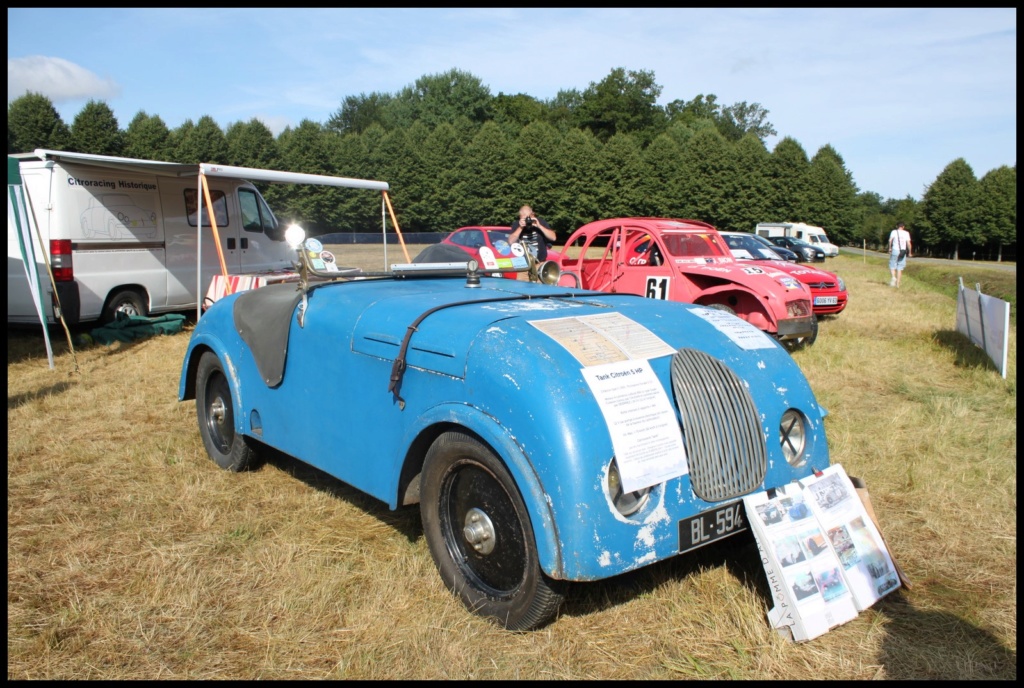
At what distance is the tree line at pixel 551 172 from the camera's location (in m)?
47.7

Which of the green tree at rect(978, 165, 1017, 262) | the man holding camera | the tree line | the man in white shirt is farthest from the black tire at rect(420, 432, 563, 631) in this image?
the green tree at rect(978, 165, 1017, 262)

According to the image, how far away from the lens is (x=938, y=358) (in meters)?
9.30

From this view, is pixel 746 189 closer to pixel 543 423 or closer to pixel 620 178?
pixel 620 178

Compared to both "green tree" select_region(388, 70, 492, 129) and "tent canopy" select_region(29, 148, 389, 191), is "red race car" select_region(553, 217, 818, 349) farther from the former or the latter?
"green tree" select_region(388, 70, 492, 129)

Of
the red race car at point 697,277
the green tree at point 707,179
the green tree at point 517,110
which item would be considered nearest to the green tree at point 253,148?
the green tree at point 707,179

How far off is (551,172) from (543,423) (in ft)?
157

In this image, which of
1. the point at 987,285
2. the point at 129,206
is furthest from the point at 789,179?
the point at 129,206

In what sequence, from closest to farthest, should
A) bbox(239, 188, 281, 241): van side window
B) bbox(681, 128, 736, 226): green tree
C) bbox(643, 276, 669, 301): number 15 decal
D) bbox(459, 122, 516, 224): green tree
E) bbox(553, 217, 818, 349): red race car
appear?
bbox(553, 217, 818, 349): red race car → bbox(643, 276, 669, 301): number 15 decal → bbox(239, 188, 281, 241): van side window → bbox(459, 122, 516, 224): green tree → bbox(681, 128, 736, 226): green tree

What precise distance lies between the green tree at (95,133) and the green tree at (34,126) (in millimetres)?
2686

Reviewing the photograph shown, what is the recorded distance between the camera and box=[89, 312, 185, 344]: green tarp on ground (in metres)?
9.52

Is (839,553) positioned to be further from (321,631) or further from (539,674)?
(321,631)

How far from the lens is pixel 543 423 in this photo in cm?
269

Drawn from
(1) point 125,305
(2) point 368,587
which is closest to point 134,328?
(1) point 125,305

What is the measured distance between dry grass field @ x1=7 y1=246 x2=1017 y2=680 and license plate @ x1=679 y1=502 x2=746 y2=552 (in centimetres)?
40
